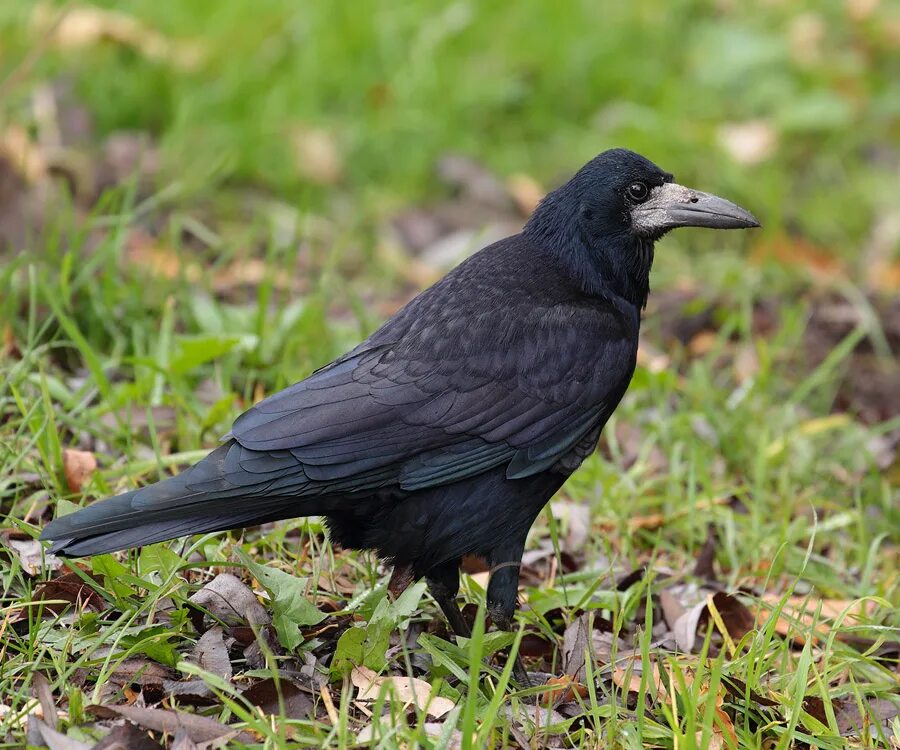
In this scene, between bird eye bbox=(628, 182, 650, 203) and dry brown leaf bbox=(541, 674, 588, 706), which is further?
bird eye bbox=(628, 182, 650, 203)

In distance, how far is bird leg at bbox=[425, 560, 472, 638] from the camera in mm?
3395

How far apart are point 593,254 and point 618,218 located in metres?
0.14

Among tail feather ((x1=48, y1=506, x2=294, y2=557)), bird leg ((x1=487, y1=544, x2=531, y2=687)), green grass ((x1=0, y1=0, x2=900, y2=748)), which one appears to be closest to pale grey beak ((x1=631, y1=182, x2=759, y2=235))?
green grass ((x1=0, y1=0, x2=900, y2=748))

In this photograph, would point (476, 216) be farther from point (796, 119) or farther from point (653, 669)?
point (653, 669)

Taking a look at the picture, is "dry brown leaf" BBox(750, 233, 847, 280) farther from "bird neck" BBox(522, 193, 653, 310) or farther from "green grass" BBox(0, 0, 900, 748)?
"bird neck" BBox(522, 193, 653, 310)

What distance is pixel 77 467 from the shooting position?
12.1 ft

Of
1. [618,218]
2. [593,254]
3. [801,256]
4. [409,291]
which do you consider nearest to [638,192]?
[618,218]

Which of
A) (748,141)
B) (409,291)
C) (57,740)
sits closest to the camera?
(57,740)

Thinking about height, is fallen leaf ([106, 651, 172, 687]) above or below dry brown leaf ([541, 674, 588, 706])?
above

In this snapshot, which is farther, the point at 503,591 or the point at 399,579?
the point at 399,579

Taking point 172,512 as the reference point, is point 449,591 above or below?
below

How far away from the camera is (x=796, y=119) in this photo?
23.7 ft

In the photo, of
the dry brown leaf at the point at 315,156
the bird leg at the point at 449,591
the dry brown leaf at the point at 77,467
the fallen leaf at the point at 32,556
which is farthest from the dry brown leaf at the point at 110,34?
the bird leg at the point at 449,591

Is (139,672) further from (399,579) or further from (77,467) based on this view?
(77,467)
